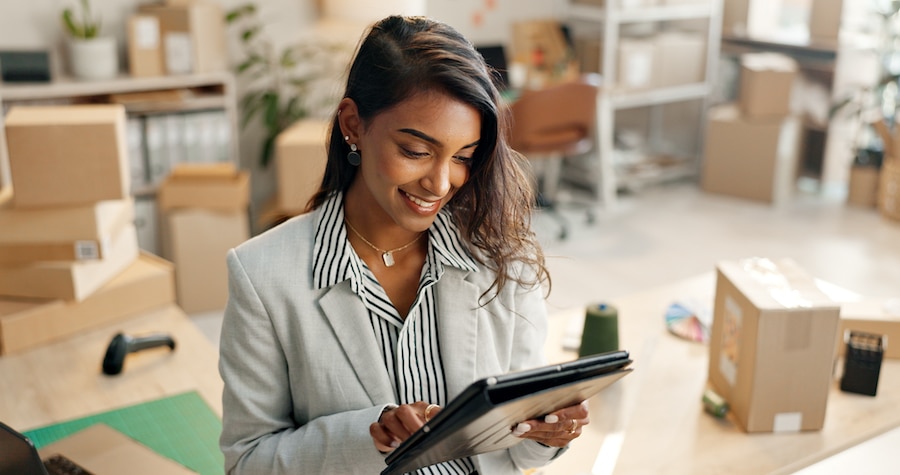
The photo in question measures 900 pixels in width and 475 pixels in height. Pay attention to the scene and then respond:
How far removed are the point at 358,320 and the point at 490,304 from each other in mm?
239

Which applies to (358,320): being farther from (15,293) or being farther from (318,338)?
(15,293)

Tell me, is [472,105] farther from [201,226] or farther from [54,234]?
[201,226]

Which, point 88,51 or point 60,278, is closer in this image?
point 60,278

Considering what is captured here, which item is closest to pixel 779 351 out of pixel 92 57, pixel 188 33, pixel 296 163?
pixel 296 163

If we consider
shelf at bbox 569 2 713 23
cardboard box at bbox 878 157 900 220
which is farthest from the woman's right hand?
cardboard box at bbox 878 157 900 220

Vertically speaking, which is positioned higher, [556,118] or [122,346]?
[556,118]

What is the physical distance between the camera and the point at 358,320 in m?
1.44

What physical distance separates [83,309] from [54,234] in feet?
0.99

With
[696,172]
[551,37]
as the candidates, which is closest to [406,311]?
[551,37]

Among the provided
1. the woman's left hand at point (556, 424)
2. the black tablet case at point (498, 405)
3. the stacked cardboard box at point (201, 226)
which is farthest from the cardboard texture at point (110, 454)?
the stacked cardboard box at point (201, 226)

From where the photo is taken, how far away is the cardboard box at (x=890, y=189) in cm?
485

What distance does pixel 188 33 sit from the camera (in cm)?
408

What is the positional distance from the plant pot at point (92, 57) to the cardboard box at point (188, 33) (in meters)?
0.24

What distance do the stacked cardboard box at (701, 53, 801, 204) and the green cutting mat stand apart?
401 centimetres
